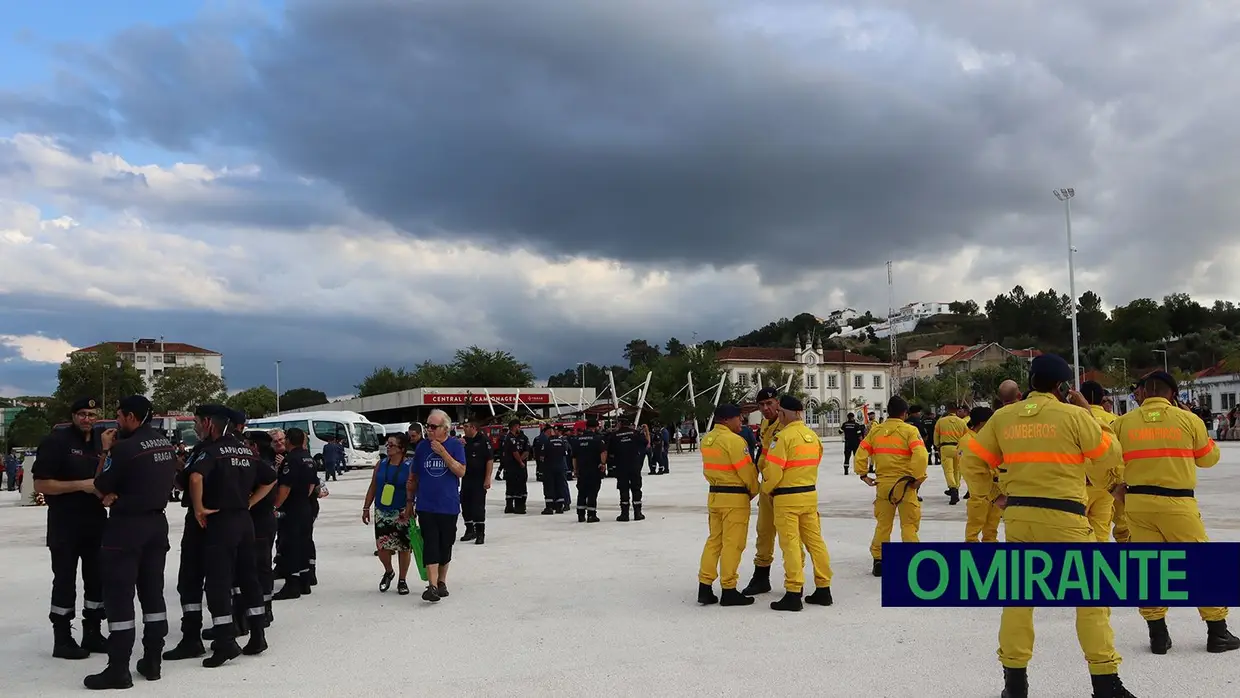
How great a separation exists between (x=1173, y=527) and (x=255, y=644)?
6302 mm

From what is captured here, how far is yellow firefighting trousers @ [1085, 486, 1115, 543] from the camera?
6902 millimetres

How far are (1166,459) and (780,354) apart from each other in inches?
3865

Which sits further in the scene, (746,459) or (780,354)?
(780,354)

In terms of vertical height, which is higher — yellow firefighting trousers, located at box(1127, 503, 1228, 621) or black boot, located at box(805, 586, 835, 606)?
yellow firefighting trousers, located at box(1127, 503, 1228, 621)

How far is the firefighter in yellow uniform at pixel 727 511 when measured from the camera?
796 cm

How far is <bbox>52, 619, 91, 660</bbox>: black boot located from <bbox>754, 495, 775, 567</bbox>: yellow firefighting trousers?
217 inches

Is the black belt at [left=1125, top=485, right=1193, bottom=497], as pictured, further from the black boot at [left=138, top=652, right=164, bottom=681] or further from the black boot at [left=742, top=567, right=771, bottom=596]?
the black boot at [left=138, top=652, right=164, bottom=681]

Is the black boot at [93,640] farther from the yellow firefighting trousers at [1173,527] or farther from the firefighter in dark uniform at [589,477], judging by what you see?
the firefighter in dark uniform at [589,477]

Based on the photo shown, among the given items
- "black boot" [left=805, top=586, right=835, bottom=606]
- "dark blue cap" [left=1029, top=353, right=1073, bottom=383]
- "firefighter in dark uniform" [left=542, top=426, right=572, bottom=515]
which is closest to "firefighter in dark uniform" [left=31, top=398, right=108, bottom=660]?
"black boot" [left=805, top=586, right=835, bottom=606]

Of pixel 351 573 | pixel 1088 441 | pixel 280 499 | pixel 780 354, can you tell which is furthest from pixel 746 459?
pixel 780 354

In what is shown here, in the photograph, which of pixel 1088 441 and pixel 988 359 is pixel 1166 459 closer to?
pixel 1088 441

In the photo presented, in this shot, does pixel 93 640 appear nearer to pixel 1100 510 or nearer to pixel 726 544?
pixel 726 544

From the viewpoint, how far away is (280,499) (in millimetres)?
8016

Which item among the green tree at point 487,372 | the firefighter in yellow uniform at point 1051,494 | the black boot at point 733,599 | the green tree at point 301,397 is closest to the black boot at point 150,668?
the black boot at point 733,599
